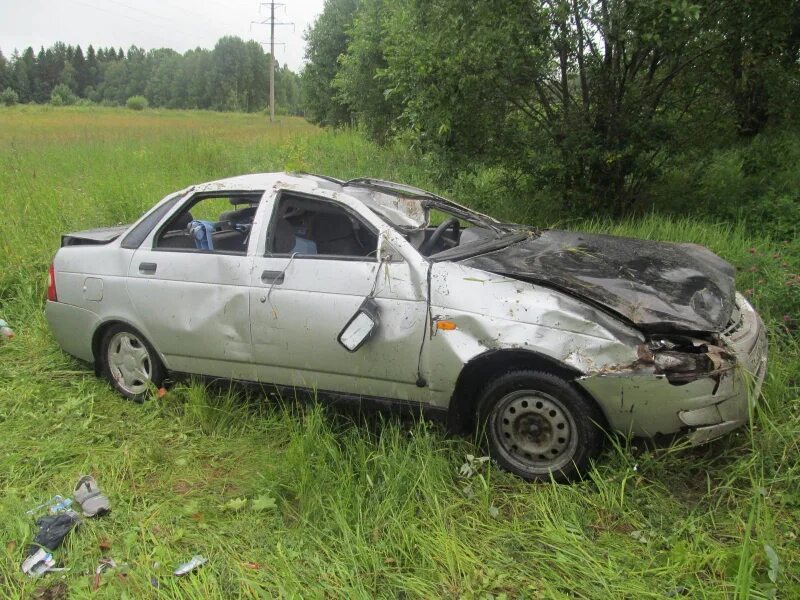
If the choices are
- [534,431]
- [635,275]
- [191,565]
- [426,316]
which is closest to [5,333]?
[191,565]

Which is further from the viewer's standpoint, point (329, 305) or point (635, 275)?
point (329, 305)

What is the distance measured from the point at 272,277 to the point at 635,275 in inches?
82.6

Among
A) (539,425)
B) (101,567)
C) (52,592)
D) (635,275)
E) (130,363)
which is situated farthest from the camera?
(130,363)

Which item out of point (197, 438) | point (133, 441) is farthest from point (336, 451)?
point (133, 441)

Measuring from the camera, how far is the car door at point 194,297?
12.6ft

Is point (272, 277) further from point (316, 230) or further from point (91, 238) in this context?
point (91, 238)

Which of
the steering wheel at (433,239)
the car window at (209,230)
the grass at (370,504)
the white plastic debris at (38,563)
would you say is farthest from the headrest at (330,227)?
the white plastic debris at (38,563)

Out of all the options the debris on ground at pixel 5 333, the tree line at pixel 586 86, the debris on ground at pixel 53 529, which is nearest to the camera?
the debris on ground at pixel 53 529

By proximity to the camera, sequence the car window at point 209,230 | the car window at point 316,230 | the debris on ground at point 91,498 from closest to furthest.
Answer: the debris on ground at point 91,498 < the car window at point 316,230 < the car window at point 209,230

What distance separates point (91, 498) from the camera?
3230 millimetres

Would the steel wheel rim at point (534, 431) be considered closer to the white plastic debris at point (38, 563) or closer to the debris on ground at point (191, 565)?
the debris on ground at point (191, 565)

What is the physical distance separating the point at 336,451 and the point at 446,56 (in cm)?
491

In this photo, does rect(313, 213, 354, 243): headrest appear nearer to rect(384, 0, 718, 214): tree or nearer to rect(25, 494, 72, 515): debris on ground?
rect(25, 494, 72, 515): debris on ground

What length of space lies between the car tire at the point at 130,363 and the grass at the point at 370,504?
Result: 128 millimetres
